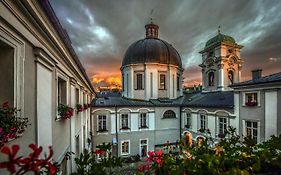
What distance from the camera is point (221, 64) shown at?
22.4 metres

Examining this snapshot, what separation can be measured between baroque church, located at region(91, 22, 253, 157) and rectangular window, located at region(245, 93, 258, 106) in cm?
146

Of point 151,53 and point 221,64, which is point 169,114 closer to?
point 151,53

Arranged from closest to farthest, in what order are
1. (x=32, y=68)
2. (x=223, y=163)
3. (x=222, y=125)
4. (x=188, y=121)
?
(x=223, y=163) → (x=32, y=68) → (x=222, y=125) → (x=188, y=121)

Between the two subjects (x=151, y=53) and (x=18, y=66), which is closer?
(x=18, y=66)

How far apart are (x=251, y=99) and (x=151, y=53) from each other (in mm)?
15790

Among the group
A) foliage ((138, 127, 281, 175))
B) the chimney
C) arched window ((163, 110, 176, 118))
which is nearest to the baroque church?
arched window ((163, 110, 176, 118))

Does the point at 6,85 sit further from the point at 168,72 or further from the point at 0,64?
the point at 168,72

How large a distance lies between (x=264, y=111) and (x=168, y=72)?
49.6 ft

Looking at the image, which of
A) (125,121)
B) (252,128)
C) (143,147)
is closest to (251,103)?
(252,128)

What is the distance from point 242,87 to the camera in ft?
46.3

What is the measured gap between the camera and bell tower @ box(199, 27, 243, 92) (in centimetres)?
2251

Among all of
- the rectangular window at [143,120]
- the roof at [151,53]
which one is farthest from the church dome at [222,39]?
the rectangular window at [143,120]

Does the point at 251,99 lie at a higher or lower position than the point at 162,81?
lower

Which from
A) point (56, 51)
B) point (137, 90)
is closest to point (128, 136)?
point (137, 90)
